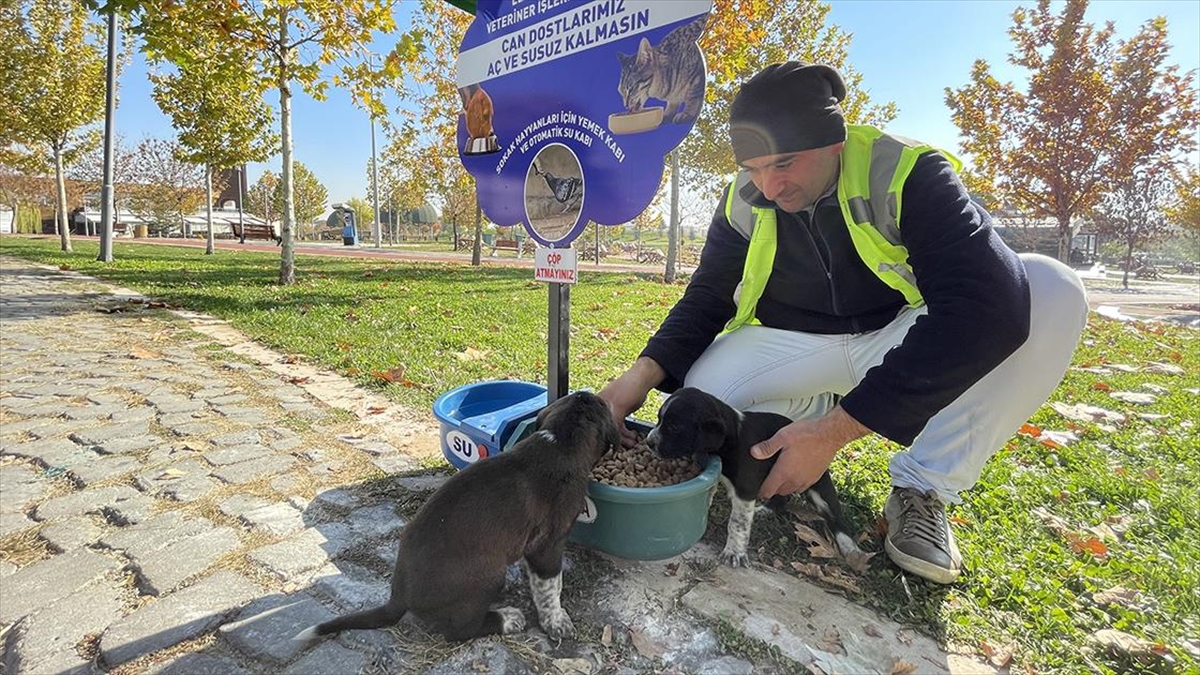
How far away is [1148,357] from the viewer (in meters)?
7.01

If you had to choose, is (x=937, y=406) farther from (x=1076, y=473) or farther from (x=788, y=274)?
(x=1076, y=473)

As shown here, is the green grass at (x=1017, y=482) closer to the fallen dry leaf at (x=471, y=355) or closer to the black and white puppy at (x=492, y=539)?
the fallen dry leaf at (x=471, y=355)

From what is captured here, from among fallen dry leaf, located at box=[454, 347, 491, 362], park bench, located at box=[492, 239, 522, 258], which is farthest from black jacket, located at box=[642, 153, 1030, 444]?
park bench, located at box=[492, 239, 522, 258]

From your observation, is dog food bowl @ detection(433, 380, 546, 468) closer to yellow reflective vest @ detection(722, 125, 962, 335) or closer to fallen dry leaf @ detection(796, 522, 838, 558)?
fallen dry leaf @ detection(796, 522, 838, 558)

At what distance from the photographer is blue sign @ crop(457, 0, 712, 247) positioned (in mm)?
2123

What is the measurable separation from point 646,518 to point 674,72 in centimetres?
157

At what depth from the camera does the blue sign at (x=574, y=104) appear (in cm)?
212

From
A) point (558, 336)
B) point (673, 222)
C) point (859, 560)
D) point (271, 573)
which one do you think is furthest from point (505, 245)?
point (859, 560)

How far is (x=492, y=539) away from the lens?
1.77 meters

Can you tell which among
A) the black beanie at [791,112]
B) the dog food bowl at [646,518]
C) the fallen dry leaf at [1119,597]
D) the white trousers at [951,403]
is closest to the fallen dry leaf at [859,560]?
the white trousers at [951,403]

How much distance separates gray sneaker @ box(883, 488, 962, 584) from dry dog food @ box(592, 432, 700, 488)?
0.81 m

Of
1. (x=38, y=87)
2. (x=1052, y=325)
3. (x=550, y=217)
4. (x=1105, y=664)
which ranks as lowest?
(x=1105, y=664)

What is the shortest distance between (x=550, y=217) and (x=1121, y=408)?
15.8 feet

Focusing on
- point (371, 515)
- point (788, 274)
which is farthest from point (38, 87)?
point (788, 274)
